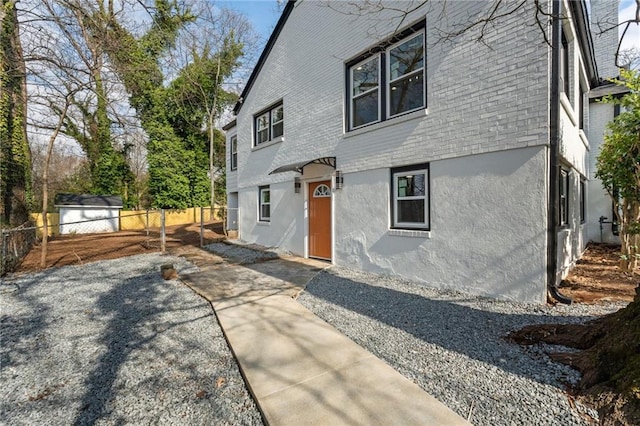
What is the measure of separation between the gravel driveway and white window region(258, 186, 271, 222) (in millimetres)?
5705

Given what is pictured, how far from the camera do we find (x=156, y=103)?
21156mm

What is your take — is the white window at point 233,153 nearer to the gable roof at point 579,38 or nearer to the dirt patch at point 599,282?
the gable roof at point 579,38

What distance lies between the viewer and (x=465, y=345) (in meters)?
3.31

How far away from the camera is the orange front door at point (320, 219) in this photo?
833 centimetres

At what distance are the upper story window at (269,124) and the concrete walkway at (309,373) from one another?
7.21 metres

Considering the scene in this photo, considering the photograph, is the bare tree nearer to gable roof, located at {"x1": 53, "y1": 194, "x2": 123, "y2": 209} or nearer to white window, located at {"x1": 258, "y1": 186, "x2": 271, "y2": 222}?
white window, located at {"x1": 258, "y1": 186, "x2": 271, "y2": 222}

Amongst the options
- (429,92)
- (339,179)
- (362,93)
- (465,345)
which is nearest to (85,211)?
(339,179)

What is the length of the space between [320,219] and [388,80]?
4.13m

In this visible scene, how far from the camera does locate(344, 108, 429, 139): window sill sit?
589 cm

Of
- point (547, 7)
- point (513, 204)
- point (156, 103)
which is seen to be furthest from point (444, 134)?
point (156, 103)

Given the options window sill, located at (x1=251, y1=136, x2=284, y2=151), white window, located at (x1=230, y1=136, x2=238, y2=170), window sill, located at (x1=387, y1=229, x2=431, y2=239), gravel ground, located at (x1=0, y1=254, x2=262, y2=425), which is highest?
white window, located at (x1=230, y1=136, x2=238, y2=170)

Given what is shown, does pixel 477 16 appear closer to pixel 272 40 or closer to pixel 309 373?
pixel 309 373

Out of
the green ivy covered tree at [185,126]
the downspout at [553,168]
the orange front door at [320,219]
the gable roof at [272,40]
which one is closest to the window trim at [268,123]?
the gable roof at [272,40]

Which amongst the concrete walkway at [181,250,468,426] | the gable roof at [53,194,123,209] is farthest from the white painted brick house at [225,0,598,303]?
the gable roof at [53,194,123,209]
